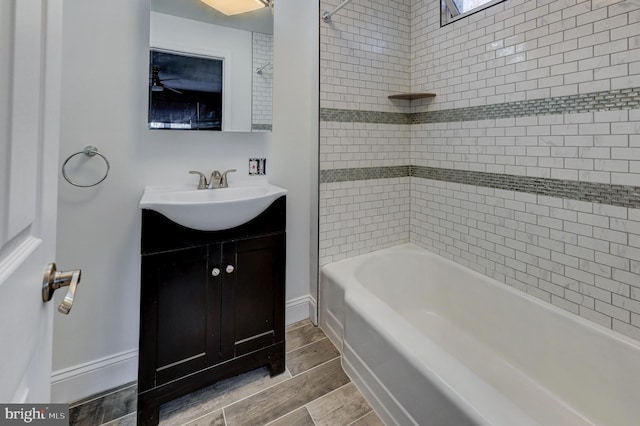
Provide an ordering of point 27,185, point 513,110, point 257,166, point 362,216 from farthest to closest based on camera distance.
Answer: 1. point 362,216
2. point 257,166
3. point 513,110
4. point 27,185

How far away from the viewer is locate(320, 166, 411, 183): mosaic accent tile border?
2.03 meters

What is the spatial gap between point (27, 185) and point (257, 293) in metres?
1.20

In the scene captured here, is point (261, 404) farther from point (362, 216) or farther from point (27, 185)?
point (27, 185)

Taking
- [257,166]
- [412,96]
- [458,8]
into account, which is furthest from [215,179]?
[458,8]

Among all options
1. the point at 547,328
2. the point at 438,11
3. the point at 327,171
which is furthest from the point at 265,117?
the point at 547,328

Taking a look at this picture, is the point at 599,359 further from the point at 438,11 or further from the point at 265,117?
the point at 438,11

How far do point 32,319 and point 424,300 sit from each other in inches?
82.4

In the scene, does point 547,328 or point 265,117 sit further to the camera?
point 265,117

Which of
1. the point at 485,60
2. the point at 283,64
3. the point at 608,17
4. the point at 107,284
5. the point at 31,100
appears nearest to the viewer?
the point at 31,100

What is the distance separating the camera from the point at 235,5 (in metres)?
1.68

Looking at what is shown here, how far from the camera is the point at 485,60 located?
1.75m

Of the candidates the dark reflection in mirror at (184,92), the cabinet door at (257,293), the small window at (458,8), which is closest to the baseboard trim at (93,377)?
the cabinet door at (257,293)

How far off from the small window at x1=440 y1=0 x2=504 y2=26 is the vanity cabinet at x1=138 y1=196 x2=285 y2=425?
165cm

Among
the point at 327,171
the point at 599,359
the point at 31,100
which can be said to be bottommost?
the point at 599,359
